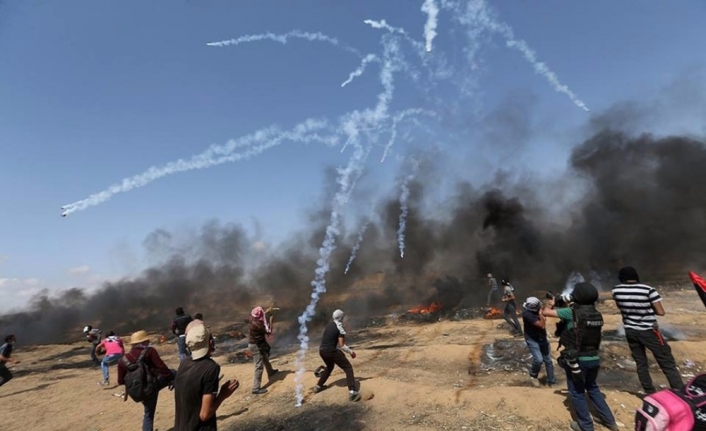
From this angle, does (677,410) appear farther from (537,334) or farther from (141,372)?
(141,372)

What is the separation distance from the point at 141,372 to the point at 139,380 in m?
0.11

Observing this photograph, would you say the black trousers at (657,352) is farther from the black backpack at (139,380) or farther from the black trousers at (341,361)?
the black backpack at (139,380)

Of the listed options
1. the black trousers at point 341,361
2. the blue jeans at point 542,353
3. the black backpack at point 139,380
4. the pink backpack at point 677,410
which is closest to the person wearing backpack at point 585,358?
the blue jeans at point 542,353

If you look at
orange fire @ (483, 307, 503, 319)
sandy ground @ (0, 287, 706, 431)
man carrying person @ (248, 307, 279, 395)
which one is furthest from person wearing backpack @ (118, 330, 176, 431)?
orange fire @ (483, 307, 503, 319)

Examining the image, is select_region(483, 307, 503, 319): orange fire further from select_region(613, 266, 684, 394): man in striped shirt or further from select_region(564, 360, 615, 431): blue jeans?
select_region(564, 360, 615, 431): blue jeans

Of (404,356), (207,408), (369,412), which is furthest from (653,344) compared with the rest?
(404,356)

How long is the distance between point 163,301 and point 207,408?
36.5m

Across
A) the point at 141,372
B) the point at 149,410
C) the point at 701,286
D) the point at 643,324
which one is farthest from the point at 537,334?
the point at 149,410

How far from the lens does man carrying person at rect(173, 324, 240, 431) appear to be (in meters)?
3.10

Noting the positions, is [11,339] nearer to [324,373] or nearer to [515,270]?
[324,373]

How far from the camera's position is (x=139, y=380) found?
16.2ft

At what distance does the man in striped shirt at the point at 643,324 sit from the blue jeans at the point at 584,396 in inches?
42.8

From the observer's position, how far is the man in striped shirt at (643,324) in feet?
16.5

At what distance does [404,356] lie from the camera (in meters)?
10.7
